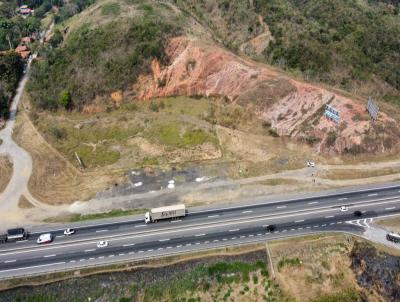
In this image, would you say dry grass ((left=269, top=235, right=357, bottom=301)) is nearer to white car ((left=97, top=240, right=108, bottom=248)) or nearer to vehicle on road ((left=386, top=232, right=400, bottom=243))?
vehicle on road ((left=386, top=232, right=400, bottom=243))

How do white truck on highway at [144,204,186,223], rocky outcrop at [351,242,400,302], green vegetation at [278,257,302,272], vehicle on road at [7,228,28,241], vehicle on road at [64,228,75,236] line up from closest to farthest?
rocky outcrop at [351,242,400,302], green vegetation at [278,257,302,272], vehicle on road at [7,228,28,241], vehicle on road at [64,228,75,236], white truck on highway at [144,204,186,223]

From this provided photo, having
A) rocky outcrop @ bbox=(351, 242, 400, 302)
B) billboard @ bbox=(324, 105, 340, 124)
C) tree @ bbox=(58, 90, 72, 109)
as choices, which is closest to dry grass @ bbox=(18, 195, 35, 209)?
tree @ bbox=(58, 90, 72, 109)

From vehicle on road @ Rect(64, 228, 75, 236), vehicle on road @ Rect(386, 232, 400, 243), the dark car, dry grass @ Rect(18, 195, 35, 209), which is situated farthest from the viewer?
dry grass @ Rect(18, 195, 35, 209)

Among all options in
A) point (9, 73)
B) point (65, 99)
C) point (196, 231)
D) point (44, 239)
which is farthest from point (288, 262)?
point (9, 73)

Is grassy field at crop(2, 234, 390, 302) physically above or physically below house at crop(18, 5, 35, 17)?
above

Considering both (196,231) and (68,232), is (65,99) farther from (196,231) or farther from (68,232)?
(196,231)
